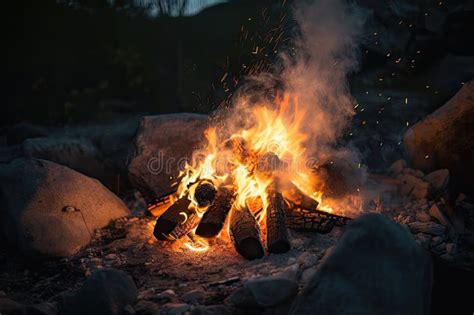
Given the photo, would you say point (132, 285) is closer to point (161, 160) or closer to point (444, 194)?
point (161, 160)

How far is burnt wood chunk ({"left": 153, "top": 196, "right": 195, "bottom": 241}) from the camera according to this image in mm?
3955

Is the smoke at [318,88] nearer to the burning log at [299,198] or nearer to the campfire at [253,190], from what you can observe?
the campfire at [253,190]

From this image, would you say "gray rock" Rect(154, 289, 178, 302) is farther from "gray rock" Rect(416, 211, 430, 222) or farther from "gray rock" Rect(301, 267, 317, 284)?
"gray rock" Rect(416, 211, 430, 222)

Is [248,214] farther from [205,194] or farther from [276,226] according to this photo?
[205,194]

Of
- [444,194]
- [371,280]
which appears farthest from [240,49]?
[371,280]

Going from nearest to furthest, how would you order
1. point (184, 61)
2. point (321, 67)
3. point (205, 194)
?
point (205, 194) < point (321, 67) < point (184, 61)

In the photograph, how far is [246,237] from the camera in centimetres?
358

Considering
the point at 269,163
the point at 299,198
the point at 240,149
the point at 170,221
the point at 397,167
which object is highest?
the point at 240,149

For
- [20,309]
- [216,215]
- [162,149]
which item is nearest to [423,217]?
[216,215]

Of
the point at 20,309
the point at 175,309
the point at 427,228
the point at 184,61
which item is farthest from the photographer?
the point at 184,61

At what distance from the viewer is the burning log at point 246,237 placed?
11.7 feet

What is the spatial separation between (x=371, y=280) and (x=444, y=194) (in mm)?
2949

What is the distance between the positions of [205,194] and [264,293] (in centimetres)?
175

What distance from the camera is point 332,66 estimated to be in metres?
5.82
